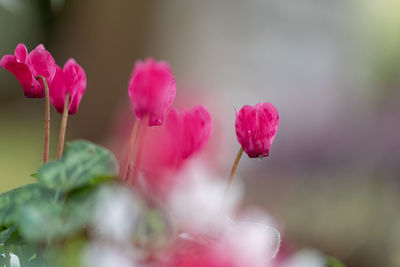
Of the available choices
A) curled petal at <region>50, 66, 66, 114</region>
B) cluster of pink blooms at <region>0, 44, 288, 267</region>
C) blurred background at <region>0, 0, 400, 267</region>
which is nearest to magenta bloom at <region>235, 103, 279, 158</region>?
cluster of pink blooms at <region>0, 44, 288, 267</region>

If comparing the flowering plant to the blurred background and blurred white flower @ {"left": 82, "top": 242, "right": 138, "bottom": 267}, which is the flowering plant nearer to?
blurred white flower @ {"left": 82, "top": 242, "right": 138, "bottom": 267}

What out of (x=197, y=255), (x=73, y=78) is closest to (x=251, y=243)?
(x=197, y=255)

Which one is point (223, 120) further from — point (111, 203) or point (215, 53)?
point (111, 203)

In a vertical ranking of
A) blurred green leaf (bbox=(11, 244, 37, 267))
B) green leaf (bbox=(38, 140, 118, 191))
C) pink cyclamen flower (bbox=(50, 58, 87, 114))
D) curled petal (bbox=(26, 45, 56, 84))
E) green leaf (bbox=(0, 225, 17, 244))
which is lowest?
blurred green leaf (bbox=(11, 244, 37, 267))

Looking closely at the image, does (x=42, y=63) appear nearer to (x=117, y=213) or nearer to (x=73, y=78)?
(x=73, y=78)

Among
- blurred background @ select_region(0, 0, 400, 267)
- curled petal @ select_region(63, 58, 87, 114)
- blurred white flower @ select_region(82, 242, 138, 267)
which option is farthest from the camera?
blurred background @ select_region(0, 0, 400, 267)

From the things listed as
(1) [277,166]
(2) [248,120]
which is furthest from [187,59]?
(2) [248,120]

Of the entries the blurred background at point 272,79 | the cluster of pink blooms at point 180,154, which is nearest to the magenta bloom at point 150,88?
the cluster of pink blooms at point 180,154
